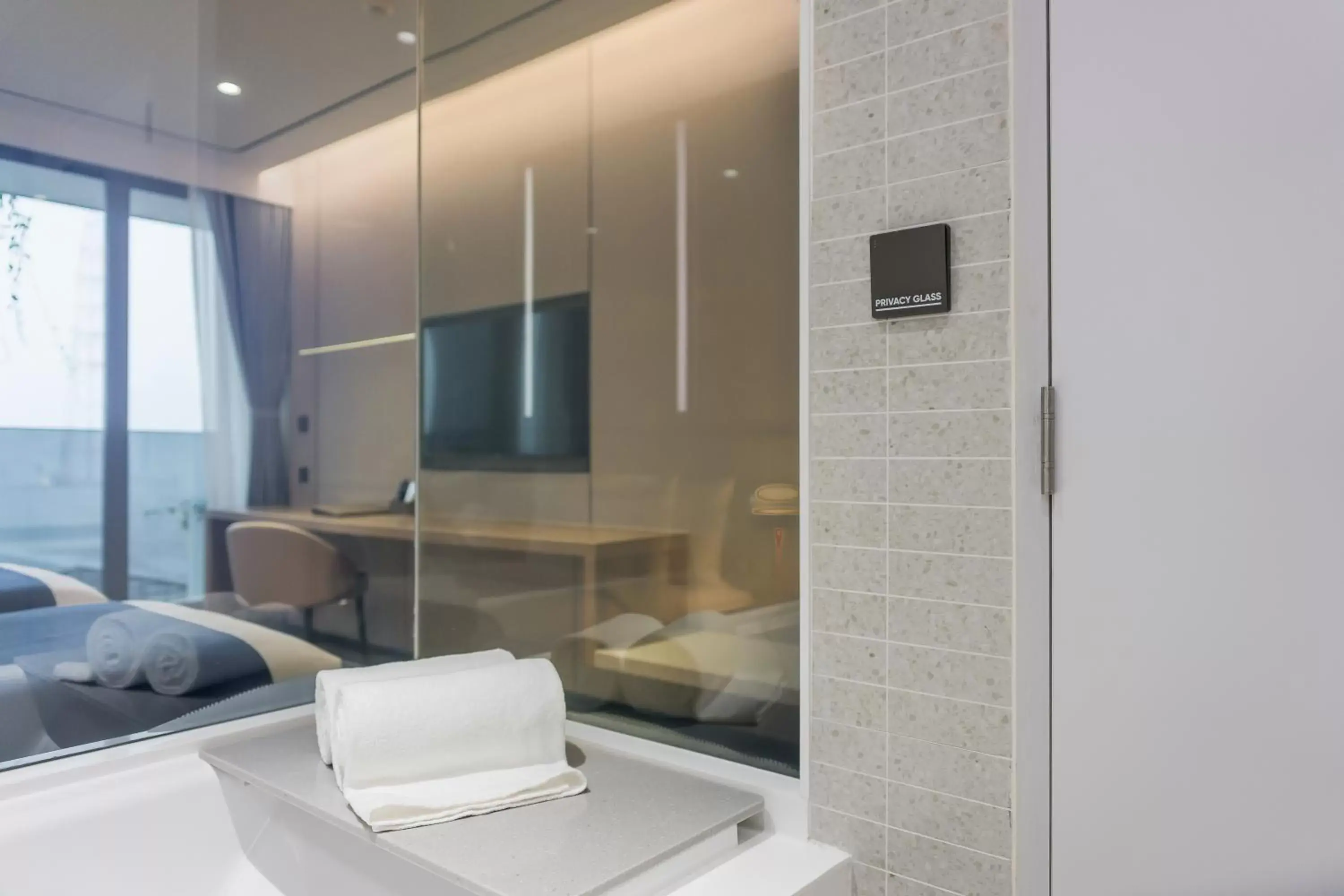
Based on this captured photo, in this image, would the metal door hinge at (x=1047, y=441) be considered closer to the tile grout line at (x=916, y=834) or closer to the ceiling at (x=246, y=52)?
the tile grout line at (x=916, y=834)

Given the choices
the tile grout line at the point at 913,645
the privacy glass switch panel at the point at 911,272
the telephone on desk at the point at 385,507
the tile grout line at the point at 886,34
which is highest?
the tile grout line at the point at 886,34

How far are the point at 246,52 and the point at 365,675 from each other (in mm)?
1238

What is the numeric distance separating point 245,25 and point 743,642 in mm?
1530

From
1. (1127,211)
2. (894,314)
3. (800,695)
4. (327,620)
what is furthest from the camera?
(327,620)

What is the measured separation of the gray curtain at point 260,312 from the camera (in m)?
1.78

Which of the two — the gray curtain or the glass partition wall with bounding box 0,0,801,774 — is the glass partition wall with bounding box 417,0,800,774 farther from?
the gray curtain

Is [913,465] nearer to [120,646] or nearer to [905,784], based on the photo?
[905,784]

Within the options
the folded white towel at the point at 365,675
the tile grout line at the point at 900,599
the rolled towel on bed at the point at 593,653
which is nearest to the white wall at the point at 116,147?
the folded white towel at the point at 365,675

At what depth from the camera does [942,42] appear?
3.98 feet

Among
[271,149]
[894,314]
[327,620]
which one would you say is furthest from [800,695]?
[271,149]

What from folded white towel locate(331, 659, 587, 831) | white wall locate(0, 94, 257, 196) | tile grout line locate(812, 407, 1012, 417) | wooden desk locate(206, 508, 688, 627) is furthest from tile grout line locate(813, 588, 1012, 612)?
white wall locate(0, 94, 257, 196)

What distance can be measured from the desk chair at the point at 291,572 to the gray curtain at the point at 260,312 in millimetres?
69

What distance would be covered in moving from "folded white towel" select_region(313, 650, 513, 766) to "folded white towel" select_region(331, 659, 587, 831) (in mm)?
41

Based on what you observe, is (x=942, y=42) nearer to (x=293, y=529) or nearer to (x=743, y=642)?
(x=743, y=642)
